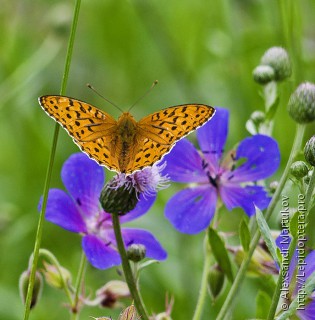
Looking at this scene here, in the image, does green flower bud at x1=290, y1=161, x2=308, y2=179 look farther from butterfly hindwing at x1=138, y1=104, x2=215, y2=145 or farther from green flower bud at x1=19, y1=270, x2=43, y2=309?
green flower bud at x1=19, y1=270, x2=43, y2=309

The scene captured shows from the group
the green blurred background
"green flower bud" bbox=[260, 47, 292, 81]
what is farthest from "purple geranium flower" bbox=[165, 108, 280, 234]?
the green blurred background

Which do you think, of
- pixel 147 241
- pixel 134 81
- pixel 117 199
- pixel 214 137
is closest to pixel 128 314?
pixel 117 199

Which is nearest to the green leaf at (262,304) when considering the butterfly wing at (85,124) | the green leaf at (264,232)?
the green leaf at (264,232)

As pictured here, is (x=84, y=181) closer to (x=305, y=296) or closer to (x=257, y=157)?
(x=257, y=157)

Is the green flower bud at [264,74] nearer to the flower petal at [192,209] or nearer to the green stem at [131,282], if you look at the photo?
the flower petal at [192,209]

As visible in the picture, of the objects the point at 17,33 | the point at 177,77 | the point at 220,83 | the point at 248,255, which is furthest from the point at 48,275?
the point at 17,33

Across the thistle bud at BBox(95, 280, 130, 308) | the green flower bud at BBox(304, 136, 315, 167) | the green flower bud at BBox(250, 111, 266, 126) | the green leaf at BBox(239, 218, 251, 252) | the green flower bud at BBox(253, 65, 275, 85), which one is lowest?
the thistle bud at BBox(95, 280, 130, 308)
